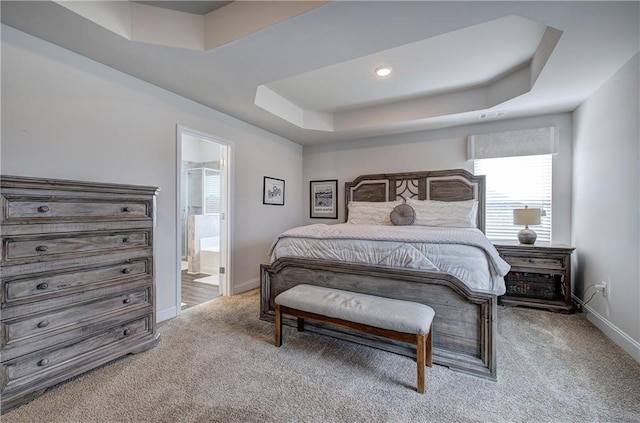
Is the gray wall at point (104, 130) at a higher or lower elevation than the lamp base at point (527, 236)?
higher

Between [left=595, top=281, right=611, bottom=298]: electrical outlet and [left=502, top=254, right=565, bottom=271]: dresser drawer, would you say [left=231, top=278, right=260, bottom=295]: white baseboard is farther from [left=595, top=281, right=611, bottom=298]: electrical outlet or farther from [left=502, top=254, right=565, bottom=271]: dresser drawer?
[left=595, top=281, right=611, bottom=298]: electrical outlet

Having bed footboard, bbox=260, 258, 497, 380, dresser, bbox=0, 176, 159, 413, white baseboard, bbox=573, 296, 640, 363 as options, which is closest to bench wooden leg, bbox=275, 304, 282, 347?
bed footboard, bbox=260, 258, 497, 380

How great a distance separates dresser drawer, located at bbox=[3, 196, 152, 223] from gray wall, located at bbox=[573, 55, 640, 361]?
3980mm

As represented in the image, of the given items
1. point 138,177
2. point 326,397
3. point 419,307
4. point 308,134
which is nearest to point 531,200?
point 419,307

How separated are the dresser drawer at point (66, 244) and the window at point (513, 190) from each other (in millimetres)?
4233

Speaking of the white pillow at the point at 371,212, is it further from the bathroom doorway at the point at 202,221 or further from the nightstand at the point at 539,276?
the bathroom doorway at the point at 202,221

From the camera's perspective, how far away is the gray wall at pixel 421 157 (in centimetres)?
350

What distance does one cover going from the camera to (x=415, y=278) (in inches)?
85.7

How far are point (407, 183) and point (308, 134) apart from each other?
1787 mm

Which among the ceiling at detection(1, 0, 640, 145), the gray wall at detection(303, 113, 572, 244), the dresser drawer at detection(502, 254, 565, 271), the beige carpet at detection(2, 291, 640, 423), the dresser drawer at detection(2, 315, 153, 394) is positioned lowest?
the beige carpet at detection(2, 291, 640, 423)

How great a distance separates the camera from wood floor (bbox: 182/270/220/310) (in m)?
3.51

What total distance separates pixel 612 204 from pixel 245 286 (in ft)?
13.8

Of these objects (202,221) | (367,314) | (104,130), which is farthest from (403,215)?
(202,221)

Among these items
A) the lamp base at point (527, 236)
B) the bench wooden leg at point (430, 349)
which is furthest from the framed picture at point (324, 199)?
the bench wooden leg at point (430, 349)
